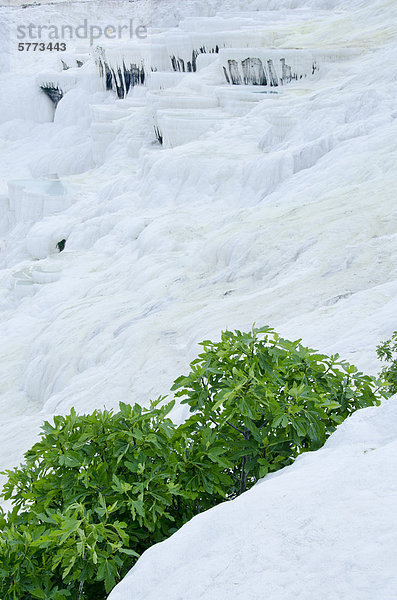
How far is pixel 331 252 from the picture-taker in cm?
1023

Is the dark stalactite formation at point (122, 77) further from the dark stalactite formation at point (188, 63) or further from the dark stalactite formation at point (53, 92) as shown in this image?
the dark stalactite formation at point (53, 92)

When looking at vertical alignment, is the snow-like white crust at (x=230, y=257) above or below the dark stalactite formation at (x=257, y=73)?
below

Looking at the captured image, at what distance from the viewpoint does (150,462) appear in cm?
349

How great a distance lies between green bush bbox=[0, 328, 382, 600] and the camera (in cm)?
307

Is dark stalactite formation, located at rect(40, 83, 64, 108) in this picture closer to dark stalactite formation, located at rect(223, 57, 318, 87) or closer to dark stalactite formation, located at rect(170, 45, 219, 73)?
dark stalactite formation, located at rect(170, 45, 219, 73)

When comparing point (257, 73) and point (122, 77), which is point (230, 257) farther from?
point (122, 77)

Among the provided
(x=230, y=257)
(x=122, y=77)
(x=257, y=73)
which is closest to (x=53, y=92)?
(x=122, y=77)

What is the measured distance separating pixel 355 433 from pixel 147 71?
3434 centimetres

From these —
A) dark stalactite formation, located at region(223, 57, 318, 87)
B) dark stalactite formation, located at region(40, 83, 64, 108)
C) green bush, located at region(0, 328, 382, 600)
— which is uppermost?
dark stalactite formation, located at region(223, 57, 318, 87)

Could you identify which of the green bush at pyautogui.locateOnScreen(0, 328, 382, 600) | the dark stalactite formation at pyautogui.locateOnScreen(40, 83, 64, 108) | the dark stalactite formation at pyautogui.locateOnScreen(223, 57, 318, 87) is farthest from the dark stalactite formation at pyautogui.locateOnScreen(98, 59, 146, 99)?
the green bush at pyautogui.locateOnScreen(0, 328, 382, 600)

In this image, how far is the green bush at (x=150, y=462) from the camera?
10.1ft

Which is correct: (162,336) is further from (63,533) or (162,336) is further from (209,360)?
(63,533)

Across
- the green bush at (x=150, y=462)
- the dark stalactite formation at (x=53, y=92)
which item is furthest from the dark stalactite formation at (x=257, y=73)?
the green bush at (x=150, y=462)

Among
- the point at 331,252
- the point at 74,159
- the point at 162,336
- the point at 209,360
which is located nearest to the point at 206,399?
the point at 209,360
